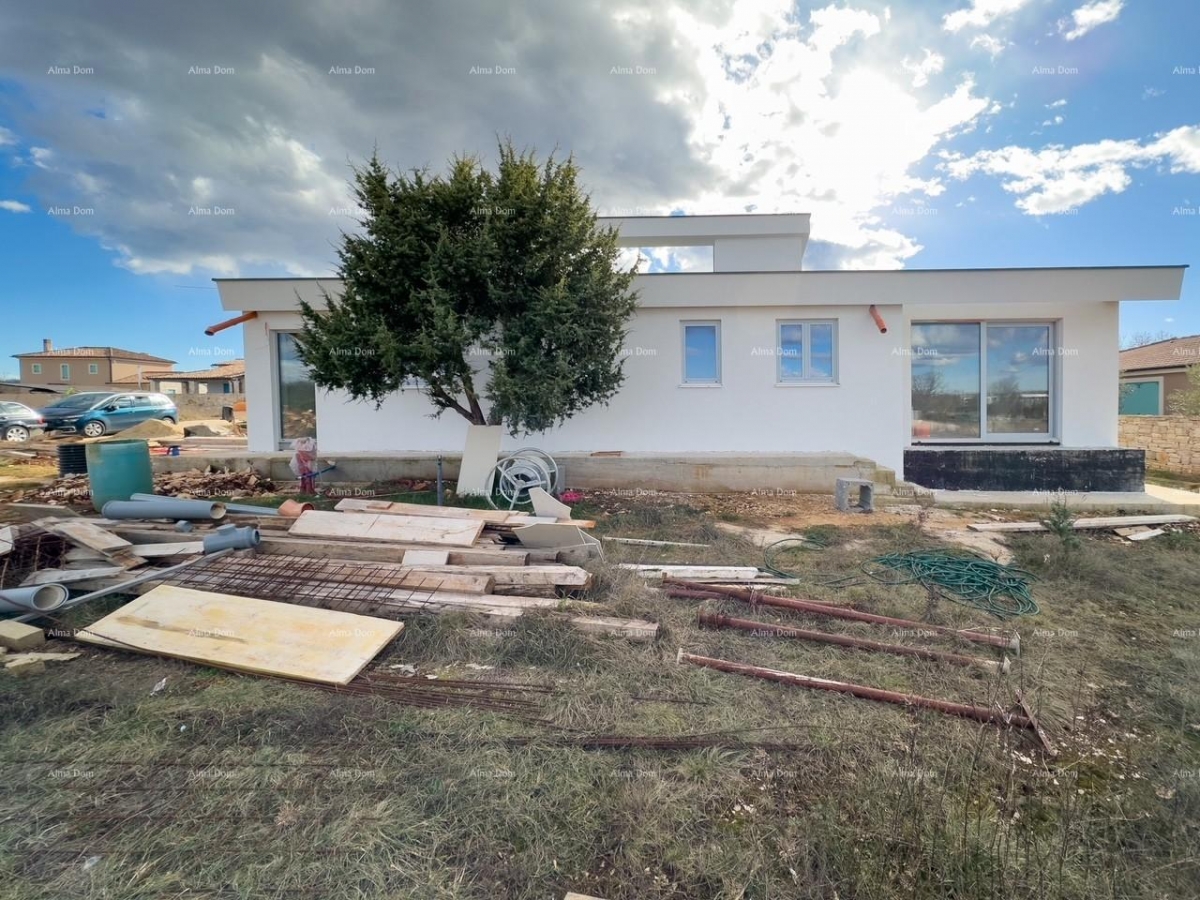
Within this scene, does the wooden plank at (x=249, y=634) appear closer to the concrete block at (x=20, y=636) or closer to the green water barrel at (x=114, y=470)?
the concrete block at (x=20, y=636)

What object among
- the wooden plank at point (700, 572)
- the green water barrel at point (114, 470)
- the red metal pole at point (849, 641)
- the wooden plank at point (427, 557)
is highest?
the green water barrel at point (114, 470)

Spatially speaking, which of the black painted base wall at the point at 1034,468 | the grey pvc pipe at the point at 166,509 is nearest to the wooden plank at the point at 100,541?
the grey pvc pipe at the point at 166,509

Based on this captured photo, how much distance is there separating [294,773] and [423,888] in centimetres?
94

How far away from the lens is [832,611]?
401cm

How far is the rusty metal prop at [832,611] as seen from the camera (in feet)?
12.0

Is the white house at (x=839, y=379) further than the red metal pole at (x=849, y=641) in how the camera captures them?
Yes

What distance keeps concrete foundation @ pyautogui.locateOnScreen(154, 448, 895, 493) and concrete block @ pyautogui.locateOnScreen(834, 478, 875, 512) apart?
83 cm

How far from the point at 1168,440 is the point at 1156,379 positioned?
41.6 ft

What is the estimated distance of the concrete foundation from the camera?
9.09 metres

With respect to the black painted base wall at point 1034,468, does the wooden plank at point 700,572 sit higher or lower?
lower

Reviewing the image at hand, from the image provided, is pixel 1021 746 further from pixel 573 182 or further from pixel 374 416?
pixel 374 416

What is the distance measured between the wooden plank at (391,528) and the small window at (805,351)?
690 centimetres

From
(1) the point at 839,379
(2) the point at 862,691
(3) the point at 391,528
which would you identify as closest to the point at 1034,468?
(1) the point at 839,379

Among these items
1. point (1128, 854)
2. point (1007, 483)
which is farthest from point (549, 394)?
point (1007, 483)
